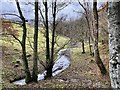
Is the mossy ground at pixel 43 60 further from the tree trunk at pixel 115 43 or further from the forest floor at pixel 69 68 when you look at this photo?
the tree trunk at pixel 115 43

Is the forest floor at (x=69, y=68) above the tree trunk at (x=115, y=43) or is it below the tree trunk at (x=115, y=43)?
below

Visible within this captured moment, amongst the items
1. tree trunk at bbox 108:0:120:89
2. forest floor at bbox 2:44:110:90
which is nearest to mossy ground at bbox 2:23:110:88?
forest floor at bbox 2:44:110:90

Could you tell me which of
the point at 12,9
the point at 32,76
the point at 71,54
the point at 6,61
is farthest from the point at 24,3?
the point at 71,54

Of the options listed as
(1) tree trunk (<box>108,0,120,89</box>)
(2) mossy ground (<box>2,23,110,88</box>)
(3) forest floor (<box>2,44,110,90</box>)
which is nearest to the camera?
(1) tree trunk (<box>108,0,120,89</box>)

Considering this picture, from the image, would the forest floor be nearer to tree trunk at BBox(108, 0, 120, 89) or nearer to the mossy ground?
the mossy ground

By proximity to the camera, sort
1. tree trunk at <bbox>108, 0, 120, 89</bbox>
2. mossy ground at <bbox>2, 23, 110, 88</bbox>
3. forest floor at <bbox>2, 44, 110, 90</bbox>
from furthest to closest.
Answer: mossy ground at <bbox>2, 23, 110, 88</bbox>, forest floor at <bbox>2, 44, 110, 90</bbox>, tree trunk at <bbox>108, 0, 120, 89</bbox>

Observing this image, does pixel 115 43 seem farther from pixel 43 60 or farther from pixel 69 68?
pixel 69 68

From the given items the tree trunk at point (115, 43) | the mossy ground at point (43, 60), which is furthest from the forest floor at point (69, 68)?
the tree trunk at point (115, 43)

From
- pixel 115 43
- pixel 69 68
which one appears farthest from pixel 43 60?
pixel 115 43

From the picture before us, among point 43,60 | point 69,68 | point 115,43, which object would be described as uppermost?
point 115,43

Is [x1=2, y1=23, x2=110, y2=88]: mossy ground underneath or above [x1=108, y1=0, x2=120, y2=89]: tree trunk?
underneath

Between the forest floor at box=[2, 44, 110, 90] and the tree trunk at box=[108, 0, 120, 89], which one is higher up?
the tree trunk at box=[108, 0, 120, 89]

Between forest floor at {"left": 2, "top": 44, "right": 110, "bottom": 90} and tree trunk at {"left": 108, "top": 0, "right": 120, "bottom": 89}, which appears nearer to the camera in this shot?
tree trunk at {"left": 108, "top": 0, "right": 120, "bottom": 89}

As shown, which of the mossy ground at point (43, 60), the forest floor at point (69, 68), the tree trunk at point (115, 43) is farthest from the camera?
the mossy ground at point (43, 60)
